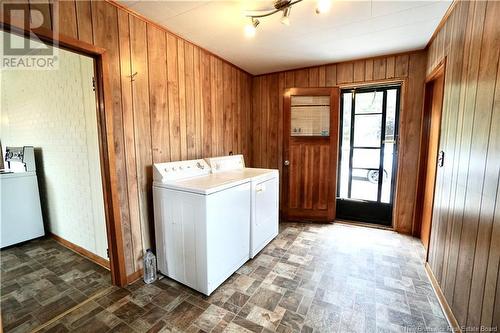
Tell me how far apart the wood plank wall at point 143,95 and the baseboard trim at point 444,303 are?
8.34 feet

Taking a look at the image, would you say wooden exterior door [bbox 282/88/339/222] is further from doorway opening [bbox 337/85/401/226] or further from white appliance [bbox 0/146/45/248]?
white appliance [bbox 0/146/45/248]

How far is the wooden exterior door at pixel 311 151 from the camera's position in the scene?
10.8 ft

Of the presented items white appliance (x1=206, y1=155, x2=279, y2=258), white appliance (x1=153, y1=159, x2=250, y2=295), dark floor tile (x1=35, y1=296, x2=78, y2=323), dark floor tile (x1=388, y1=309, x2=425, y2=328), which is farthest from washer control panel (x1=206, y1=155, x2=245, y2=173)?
dark floor tile (x1=388, y1=309, x2=425, y2=328)

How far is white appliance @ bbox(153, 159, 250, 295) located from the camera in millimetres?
1783

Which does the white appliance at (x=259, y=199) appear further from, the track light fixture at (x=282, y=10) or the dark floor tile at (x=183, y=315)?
the track light fixture at (x=282, y=10)

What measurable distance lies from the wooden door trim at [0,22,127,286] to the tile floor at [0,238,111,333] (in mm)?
302

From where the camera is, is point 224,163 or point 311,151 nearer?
point 224,163

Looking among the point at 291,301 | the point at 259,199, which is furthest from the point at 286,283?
the point at 259,199

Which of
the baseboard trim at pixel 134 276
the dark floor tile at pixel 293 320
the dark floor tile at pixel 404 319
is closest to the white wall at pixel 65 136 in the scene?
the baseboard trim at pixel 134 276

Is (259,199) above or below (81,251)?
above

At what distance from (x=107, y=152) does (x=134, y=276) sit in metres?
1.21

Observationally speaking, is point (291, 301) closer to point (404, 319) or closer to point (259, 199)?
point (404, 319)

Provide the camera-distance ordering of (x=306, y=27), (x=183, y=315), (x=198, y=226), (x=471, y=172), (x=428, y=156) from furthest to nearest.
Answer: (x=428, y=156) < (x=306, y=27) < (x=198, y=226) < (x=183, y=315) < (x=471, y=172)

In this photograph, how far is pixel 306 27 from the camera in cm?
216
